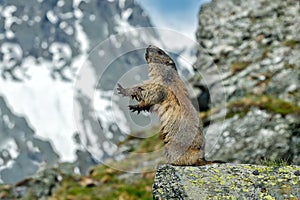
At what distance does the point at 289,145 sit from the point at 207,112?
11182 millimetres

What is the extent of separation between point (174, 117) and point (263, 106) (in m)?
17.3

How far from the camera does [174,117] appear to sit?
32.5ft

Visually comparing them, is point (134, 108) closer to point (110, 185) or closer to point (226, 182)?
point (226, 182)

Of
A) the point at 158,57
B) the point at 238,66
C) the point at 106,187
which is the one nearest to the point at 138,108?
the point at 158,57

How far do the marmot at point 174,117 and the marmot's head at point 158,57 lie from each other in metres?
0.59

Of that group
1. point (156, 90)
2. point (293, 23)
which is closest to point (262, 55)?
point (293, 23)

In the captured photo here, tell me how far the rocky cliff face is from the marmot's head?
4.99 metres

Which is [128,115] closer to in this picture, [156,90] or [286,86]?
[156,90]

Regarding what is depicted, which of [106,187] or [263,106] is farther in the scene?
[106,187]

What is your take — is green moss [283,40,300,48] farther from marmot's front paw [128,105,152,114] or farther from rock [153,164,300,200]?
rock [153,164,300,200]

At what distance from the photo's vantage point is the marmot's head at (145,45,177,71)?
35.6 ft

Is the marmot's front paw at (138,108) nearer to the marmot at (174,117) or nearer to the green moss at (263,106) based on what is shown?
the marmot at (174,117)

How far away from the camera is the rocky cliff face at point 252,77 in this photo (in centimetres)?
2342

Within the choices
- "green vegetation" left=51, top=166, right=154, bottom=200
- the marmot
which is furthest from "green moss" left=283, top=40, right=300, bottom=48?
the marmot
